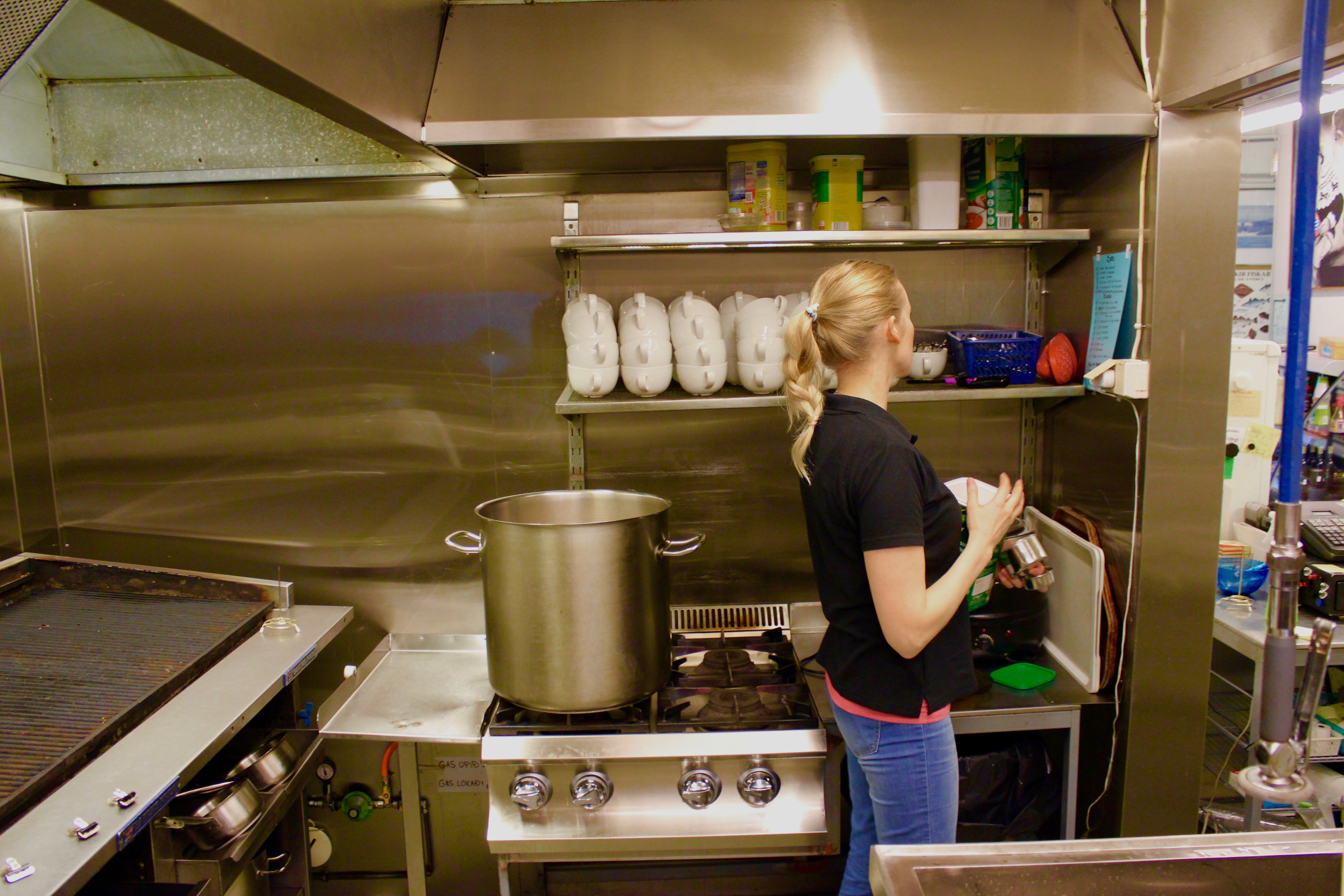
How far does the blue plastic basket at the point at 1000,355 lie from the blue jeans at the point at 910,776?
78 centimetres

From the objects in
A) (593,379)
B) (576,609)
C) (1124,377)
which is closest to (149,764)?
(576,609)

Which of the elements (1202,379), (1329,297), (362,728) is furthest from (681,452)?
(1329,297)

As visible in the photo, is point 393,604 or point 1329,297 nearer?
point 393,604

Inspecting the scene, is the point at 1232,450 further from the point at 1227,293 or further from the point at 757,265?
the point at 757,265

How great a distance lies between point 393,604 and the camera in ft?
6.91

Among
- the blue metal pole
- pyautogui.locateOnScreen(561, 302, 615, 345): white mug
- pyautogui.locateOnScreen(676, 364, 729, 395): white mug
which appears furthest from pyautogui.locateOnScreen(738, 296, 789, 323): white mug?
the blue metal pole

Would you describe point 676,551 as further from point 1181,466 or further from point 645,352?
point 1181,466

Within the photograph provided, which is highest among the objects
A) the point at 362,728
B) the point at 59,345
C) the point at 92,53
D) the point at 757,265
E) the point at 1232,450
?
the point at 92,53

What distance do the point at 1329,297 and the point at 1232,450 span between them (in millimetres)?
1073

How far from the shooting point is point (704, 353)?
5.59 feet

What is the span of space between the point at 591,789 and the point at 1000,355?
119cm

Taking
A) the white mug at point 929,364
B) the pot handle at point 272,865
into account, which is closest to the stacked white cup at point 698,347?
the white mug at point 929,364

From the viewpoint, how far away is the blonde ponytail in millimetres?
1295

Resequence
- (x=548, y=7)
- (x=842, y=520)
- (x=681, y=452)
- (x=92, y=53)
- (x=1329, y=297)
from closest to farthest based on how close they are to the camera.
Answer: (x=842, y=520) → (x=548, y=7) → (x=92, y=53) → (x=681, y=452) → (x=1329, y=297)
